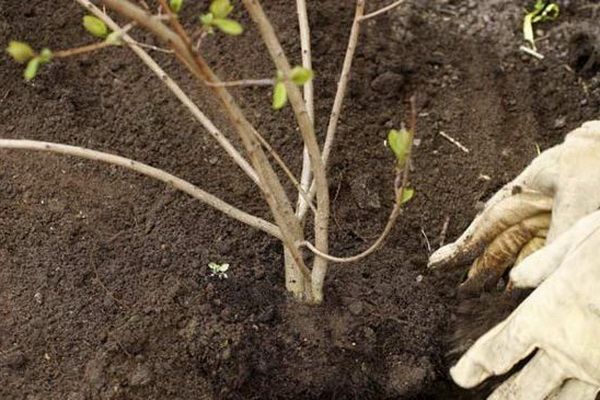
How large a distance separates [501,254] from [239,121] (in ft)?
2.71

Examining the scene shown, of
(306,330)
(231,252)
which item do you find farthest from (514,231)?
(231,252)

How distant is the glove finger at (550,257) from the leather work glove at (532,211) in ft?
0.39

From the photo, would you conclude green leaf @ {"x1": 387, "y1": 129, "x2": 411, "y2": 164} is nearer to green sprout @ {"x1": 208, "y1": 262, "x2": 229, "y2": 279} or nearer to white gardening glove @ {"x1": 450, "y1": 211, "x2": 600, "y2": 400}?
→ white gardening glove @ {"x1": 450, "y1": 211, "x2": 600, "y2": 400}

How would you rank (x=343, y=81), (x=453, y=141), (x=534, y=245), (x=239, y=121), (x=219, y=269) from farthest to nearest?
(x=453, y=141), (x=219, y=269), (x=534, y=245), (x=343, y=81), (x=239, y=121)

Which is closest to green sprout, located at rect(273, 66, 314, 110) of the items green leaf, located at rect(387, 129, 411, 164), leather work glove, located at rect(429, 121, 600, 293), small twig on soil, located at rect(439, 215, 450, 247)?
green leaf, located at rect(387, 129, 411, 164)

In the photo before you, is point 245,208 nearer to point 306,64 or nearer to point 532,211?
point 306,64

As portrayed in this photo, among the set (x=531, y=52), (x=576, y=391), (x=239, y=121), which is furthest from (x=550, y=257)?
(x=531, y=52)

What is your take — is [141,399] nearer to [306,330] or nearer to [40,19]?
[306,330]

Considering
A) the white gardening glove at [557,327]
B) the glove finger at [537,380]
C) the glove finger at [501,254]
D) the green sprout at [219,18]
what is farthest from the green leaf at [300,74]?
the glove finger at [501,254]

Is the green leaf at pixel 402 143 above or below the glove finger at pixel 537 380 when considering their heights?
above

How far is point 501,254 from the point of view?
2070mm

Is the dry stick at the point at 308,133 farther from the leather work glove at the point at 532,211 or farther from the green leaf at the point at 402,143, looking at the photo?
the leather work glove at the point at 532,211

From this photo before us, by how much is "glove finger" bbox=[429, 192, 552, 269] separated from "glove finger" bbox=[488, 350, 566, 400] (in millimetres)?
374

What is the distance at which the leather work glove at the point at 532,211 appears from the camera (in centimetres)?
179
